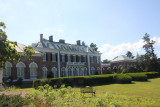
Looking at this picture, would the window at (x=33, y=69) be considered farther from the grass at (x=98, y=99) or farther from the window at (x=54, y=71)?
the grass at (x=98, y=99)

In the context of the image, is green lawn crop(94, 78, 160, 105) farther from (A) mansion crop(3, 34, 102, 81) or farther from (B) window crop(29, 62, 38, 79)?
(A) mansion crop(3, 34, 102, 81)

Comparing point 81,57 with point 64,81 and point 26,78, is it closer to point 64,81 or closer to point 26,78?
point 26,78

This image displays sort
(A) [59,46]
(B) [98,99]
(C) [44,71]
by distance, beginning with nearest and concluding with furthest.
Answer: (B) [98,99] → (C) [44,71] → (A) [59,46]

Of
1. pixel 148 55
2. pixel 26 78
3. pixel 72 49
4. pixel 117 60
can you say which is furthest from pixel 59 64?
pixel 148 55

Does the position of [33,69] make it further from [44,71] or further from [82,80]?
[82,80]

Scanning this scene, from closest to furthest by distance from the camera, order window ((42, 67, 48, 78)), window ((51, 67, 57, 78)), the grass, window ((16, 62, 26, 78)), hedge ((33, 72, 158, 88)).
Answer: the grass, hedge ((33, 72, 158, 88)), window ((16, 62, 26, 78)), window ((42, 67, 48, 78)), window ((51, 67, 57, 78))

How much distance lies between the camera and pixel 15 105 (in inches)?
295

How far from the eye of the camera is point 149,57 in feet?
171

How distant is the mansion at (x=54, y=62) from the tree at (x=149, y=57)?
17.9 m

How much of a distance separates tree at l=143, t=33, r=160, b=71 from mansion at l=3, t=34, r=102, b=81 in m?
17.9

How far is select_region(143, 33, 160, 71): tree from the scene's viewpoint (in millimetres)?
49656

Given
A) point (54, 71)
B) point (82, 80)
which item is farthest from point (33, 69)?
point (82, 80)

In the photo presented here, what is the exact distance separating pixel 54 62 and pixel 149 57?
1385 inches

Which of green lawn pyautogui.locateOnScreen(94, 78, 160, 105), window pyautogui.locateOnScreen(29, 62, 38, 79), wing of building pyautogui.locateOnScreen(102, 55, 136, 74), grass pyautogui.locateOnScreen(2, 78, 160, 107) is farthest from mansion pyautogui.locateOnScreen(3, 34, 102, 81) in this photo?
grass pyautogui.locateOnScreen(2, 78, 160, 107)
